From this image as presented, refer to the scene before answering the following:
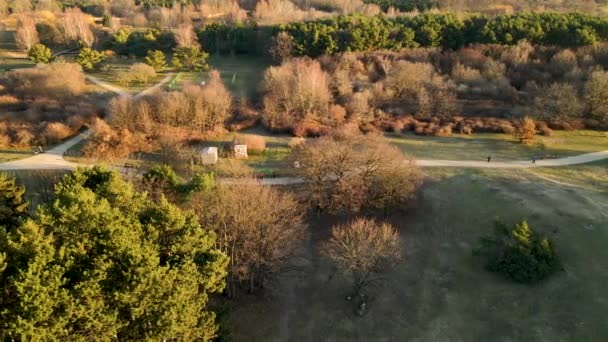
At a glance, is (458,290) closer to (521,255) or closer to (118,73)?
(521,255)

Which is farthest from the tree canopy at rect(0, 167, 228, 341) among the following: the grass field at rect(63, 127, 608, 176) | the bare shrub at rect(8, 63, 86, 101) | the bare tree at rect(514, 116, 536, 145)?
the bare shrub at rect(8, 63, 86, 101)

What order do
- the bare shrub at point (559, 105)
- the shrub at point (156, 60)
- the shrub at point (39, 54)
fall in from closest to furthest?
the bare shrub at point (559, 105) < the shrub at point (39, 54) < the shrub at point (156, 60)

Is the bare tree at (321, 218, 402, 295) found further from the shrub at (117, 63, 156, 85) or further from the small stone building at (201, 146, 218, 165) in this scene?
the shrub at (117, 63, 156, 85)

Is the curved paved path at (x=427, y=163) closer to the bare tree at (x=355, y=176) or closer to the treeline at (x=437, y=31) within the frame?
the bare tree at (x=355, y=176)

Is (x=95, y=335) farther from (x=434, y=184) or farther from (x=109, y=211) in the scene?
(x=434, y=184)

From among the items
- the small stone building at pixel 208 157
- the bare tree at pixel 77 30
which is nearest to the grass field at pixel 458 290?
the small stone building at pixel 208 157

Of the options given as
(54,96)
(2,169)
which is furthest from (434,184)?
(54,96)

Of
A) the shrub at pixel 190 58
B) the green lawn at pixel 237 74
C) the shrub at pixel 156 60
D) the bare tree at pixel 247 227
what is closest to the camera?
the bare tree at pixel 247 227
